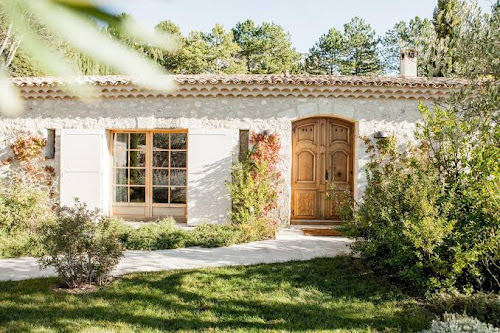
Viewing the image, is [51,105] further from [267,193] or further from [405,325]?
[405,325]

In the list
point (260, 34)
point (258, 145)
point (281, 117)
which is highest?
point (260, 34)

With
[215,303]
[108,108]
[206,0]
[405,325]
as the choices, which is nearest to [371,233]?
[405,325]

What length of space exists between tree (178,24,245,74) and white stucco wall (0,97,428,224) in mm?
13889

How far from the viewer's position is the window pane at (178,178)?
9211 mm

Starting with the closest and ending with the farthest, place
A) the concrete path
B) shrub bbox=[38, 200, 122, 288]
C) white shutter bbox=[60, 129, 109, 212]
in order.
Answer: shrub bbox=[38, 200, 122, 288]
the concrete path
white shutter bbox=[60, 129, 109, 212]

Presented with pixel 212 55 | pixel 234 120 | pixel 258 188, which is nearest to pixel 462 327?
pixel 258 188

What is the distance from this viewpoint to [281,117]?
8.52 meters

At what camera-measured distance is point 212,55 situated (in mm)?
25078

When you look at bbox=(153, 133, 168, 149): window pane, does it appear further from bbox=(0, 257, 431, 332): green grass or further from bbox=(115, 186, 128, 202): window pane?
bbox=(0, 257, 431, 332): green grass

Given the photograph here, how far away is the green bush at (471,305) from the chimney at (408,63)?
664 centimetres

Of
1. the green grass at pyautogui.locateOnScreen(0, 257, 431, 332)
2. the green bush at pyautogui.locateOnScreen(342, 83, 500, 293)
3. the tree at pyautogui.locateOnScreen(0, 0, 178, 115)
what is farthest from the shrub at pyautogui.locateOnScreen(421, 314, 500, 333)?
the tree at pyautogui.locateOnScreen(0, 0, 178, 115)

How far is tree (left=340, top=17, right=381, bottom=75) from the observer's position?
28391mm

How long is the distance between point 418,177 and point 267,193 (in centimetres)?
364

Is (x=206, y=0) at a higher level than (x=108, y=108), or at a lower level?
lower
